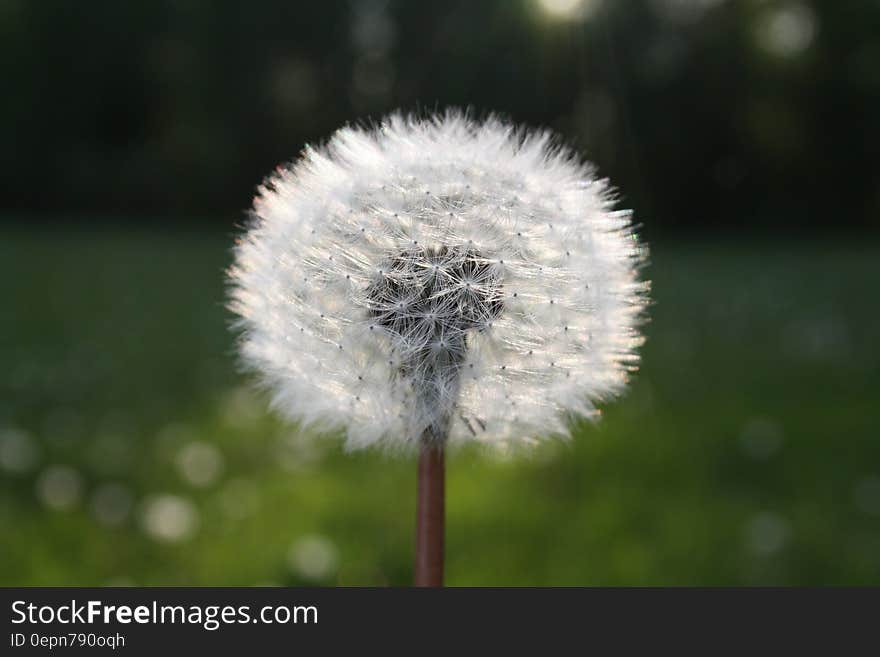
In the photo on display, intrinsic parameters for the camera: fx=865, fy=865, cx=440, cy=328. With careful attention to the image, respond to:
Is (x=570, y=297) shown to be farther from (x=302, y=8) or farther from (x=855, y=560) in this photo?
(x=302, y=8)

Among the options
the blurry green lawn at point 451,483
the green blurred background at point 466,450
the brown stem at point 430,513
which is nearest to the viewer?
the brown stem at point 430,513

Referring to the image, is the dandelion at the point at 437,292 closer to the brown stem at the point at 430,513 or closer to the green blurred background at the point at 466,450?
the brown stem at the point at 430,513

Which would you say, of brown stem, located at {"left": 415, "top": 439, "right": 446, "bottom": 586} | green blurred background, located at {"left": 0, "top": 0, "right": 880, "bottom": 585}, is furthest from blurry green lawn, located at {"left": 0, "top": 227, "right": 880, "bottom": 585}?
brown stem, located at {"left": 415, "top": 439, "right": 446, "bottom": 586}

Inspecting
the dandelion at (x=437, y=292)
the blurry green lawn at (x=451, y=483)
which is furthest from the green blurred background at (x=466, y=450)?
the dandelion at (x=437, y=292)

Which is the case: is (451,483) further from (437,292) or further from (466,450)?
(437,292)

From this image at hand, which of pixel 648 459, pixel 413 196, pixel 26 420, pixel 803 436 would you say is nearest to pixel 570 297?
pixel 413 196

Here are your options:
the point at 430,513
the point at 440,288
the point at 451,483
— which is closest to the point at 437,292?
the point at 440,288
